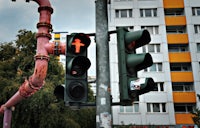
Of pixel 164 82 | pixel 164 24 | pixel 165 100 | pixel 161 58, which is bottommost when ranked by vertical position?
pixel 165 100

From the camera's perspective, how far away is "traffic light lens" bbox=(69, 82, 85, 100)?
3.17 metres

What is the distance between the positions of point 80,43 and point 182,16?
30.2 metres

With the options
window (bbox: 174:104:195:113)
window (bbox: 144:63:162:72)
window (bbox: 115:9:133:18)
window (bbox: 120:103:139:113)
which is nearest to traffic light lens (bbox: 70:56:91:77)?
window (bbox: 120:103:139:113)

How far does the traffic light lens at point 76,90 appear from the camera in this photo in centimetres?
317

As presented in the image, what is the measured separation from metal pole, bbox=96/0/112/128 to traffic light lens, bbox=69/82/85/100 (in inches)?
8.2

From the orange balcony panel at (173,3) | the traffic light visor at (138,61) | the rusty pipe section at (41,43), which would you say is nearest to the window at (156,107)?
the orange balcony panel at (173,3)

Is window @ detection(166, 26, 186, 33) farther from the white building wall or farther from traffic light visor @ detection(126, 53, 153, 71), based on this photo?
traffic light visor @ detection(126, 53, 153, 71)

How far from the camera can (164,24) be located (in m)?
30.2

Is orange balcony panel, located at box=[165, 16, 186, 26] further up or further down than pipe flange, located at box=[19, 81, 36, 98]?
further up

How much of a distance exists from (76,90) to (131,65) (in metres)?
0.79

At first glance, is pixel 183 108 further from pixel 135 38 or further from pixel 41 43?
A: pixel 135 38

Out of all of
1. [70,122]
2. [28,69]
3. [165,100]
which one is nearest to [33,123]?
[70,122]

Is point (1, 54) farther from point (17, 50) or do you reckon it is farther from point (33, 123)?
point (33, 123)

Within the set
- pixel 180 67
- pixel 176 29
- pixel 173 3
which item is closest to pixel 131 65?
pixel 180 67
